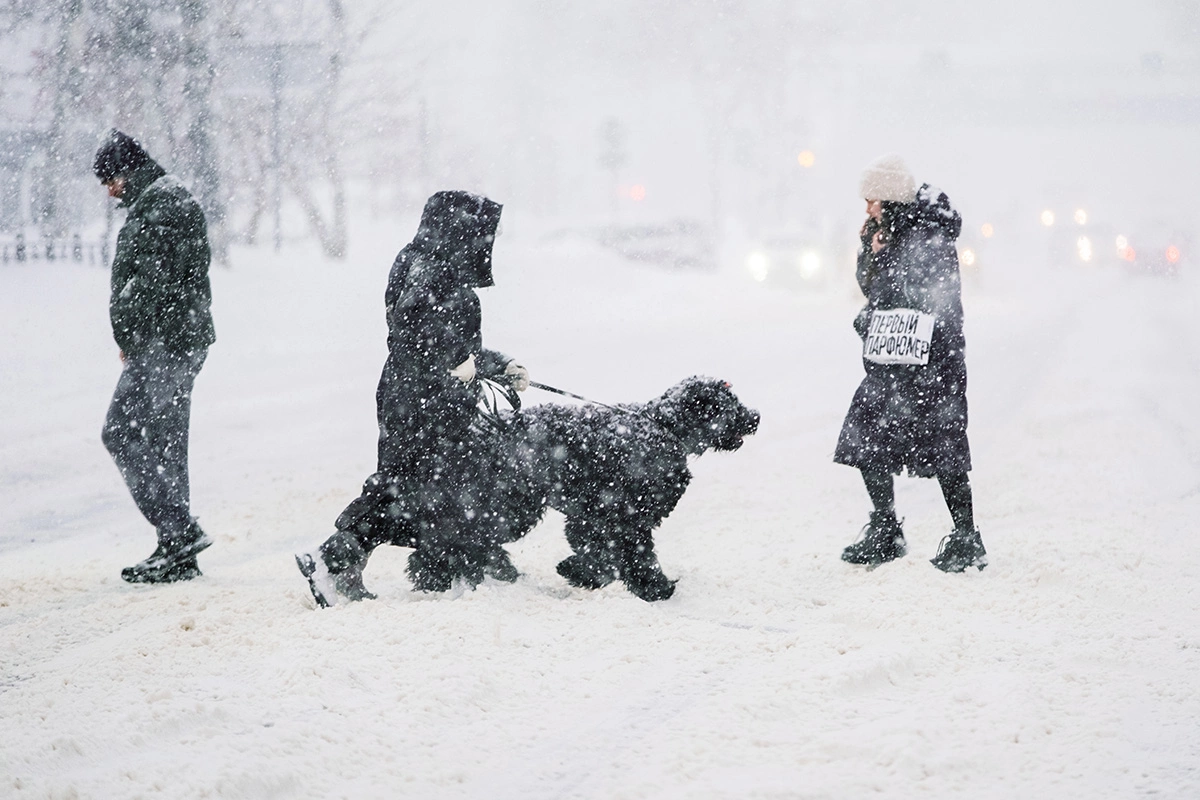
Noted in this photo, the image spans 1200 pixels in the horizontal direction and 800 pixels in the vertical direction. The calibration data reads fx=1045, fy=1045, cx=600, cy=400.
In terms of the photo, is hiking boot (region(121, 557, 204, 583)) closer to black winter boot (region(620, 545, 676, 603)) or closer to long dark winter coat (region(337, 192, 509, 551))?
long dark winter coat (region(337, 192, 509, 551))

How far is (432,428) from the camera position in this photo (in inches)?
159

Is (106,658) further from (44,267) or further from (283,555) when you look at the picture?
(44,267)

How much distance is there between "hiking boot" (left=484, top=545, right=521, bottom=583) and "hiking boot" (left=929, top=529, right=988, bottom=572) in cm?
185

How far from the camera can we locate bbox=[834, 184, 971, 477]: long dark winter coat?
15.1 ft

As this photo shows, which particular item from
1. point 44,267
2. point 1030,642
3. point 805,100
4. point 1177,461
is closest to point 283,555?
Result: point 1030,642

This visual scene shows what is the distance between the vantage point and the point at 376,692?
3.18m

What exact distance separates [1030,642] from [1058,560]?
1161 millimetres

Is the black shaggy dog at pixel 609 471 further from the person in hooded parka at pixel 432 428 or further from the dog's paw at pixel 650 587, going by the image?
the person in hooded parka at pixel 432 428

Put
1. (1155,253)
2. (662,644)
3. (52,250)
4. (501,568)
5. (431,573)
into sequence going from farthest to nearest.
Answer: (1155,253), (52,250), (501,568), (431,573), (662,644)

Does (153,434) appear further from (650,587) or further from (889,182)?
(889,182)

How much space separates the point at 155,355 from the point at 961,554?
3.64 meters

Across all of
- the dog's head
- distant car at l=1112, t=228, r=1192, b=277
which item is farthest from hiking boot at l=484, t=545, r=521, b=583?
A: distant car at l=1112, t=228, r=1192, b=277

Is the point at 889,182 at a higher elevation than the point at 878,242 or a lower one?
higher

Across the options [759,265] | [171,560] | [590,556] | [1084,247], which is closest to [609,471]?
[590,556]
